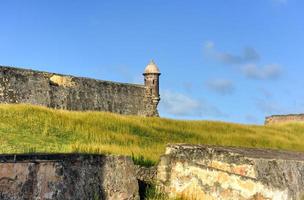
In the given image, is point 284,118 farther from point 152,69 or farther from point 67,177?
point 67,177

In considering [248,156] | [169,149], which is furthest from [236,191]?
[169,149]

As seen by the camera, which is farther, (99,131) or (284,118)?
(284,118)

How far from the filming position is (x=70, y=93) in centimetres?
3362

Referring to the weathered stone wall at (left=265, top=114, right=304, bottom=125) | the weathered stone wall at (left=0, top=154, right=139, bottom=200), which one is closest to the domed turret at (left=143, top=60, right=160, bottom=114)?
the weathered stone wall at (left=265, top=114, right=304, bottom=125)

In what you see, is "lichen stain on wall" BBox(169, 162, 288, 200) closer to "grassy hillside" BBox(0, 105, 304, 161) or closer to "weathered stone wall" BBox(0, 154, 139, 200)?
"weathered stone wall" BBox(0, 154, 139, 200)

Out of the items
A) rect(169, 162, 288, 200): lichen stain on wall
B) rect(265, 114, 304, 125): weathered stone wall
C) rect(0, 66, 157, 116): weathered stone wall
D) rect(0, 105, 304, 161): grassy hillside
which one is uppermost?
rect(265, 114, 304, 125): weathered stone wall

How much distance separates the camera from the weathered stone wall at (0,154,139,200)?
554cm

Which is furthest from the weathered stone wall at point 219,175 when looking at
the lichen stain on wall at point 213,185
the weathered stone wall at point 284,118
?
the weathered stone wall at point 284,118

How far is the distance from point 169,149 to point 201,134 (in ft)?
44.6

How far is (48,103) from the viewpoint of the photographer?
1268 inches

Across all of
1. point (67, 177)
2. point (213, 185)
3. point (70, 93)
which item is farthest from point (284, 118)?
point (67, 177)

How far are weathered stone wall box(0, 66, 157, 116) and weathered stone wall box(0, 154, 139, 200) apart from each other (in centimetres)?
2350

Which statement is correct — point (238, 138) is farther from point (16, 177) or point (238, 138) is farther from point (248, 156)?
point (16, 177)

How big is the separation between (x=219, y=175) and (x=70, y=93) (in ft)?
88.2
